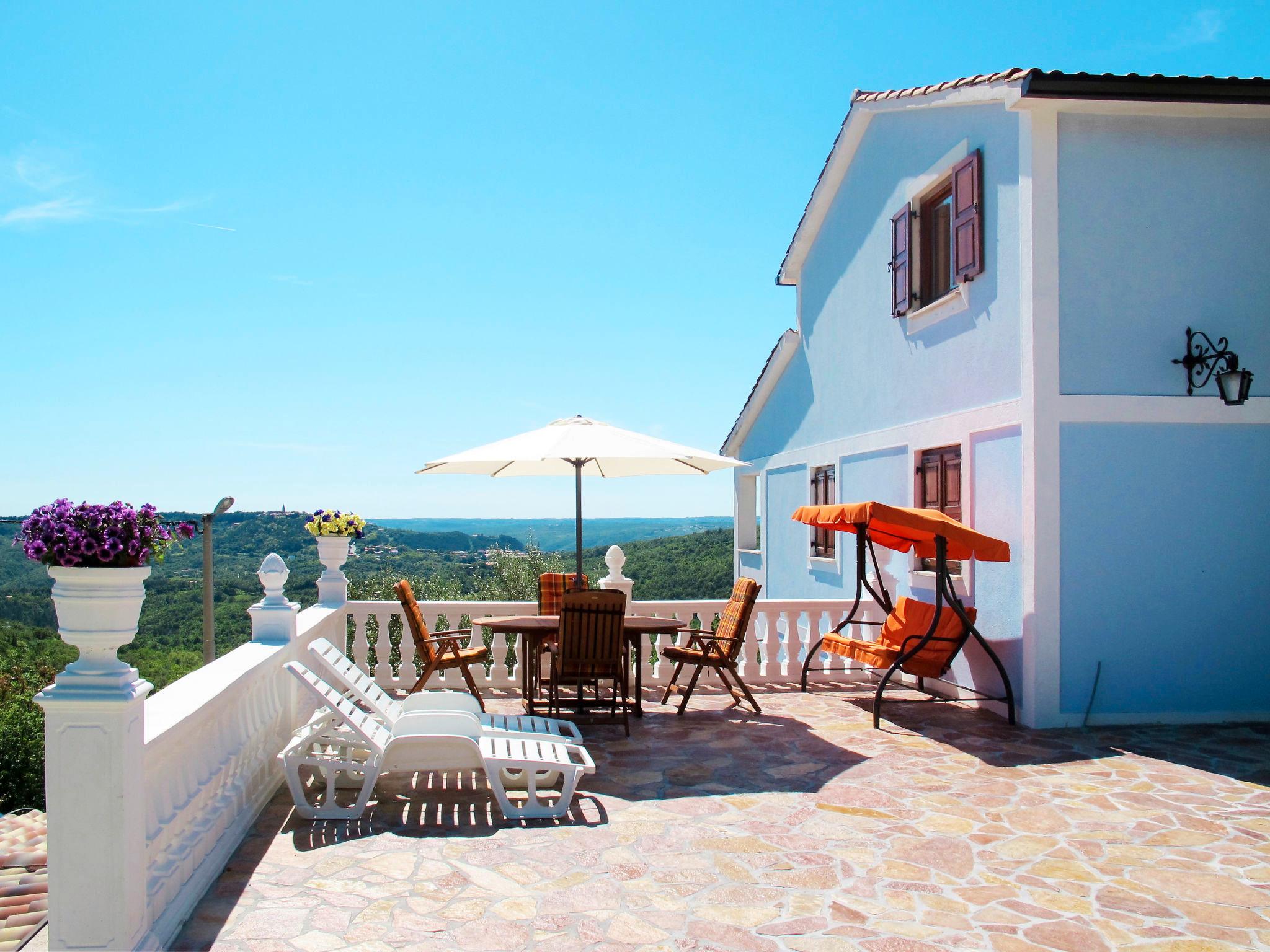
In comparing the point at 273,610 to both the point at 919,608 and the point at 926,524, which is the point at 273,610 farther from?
the point at 919,608

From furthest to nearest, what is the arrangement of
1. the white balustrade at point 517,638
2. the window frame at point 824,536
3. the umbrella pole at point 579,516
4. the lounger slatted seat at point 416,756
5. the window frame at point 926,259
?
the window frame at point 824,536 → the white balustrade at point 517,638 → the window frame at point 926,259 → the umbrella pole at point 579,516 → the lounger slatted seat at point 416,756

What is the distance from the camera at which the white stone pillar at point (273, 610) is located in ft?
18.1

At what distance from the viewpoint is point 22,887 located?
5617 mm

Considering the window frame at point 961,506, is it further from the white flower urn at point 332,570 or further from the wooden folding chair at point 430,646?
the white flower urn at point 332,570

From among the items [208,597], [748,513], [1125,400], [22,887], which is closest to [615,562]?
[1125,400]

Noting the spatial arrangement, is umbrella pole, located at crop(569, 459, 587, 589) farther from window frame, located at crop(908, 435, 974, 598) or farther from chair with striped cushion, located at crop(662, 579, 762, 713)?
window frame, located at crop(908, 435, 974, 598)

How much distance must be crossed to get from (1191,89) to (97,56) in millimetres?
10419

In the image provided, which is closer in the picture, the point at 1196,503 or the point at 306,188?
the point at 1196,503

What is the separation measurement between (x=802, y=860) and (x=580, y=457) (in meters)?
3.61

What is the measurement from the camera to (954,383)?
8.34 metres

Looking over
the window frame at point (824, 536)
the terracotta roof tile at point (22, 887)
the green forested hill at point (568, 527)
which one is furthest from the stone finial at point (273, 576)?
the green forested hill at point (568, 527)

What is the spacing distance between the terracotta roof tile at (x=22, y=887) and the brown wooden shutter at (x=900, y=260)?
8360mm

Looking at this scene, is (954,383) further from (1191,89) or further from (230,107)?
(230,107)

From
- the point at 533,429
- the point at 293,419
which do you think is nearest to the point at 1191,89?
the point at 533,429
